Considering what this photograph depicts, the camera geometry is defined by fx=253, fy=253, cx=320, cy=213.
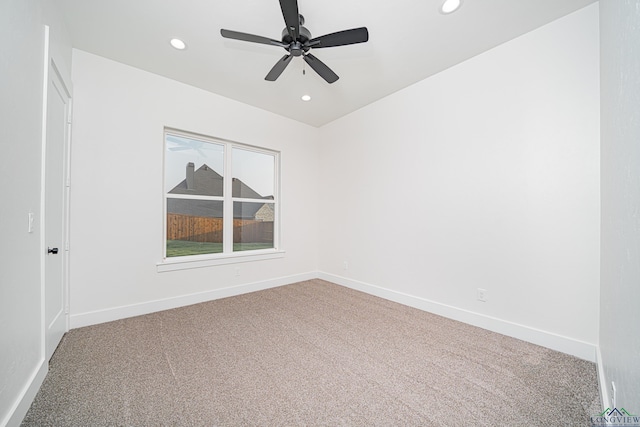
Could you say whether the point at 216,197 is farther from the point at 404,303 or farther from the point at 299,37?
the point at 404,303

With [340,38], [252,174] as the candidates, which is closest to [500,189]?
[340,38]

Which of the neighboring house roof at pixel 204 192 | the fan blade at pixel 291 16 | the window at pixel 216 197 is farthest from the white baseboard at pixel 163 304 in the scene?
the fan blade at pixel 291 16

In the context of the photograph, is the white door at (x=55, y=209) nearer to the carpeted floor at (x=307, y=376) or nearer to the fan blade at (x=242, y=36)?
the carpeted floor at (x=307, y=376)

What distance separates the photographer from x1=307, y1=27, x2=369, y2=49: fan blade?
191 cm

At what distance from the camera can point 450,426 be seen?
1.36 m

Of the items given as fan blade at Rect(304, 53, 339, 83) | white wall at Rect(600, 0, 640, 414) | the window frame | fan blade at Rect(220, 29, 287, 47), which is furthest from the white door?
white wall at Rect(600, 0, 640, 414)

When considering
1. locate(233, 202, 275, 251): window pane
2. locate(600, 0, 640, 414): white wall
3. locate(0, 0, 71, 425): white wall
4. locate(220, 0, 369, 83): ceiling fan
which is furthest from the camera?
locate(233, 202, 275, 251): window pane

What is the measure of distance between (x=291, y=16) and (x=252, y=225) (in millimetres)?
2969

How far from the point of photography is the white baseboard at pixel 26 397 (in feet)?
4.18

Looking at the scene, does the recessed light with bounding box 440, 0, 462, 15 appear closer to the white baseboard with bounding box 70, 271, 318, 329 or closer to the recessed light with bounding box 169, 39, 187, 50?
the recessed light with bounding box 169, 39, 187, 50

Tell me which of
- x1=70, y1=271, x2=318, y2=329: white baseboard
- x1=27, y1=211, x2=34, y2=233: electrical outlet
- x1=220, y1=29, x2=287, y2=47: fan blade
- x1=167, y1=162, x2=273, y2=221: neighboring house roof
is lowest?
x1=70, y1=271, x2=318, y2=329: white baseboard

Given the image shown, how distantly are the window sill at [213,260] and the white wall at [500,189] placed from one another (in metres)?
1.58

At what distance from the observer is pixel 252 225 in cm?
412

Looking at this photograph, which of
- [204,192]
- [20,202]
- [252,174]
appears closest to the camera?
[20,202]
